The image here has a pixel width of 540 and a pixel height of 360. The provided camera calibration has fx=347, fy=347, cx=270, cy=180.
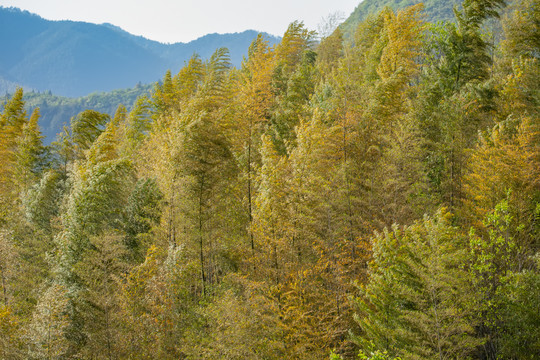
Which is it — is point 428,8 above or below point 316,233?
above

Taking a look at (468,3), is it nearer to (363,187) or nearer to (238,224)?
(363,187)

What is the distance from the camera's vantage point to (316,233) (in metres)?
15.9

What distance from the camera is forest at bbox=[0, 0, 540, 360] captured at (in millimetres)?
11727

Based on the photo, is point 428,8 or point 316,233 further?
point 428,8

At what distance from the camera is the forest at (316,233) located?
11.7m

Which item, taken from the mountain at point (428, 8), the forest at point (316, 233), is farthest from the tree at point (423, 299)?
the mountain at point (428, 8)

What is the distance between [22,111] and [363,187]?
3436 cm

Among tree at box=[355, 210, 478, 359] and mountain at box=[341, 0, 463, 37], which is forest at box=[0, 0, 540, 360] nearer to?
tree at box=[355, 210, 478, 359]

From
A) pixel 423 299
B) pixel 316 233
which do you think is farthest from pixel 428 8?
pixel 423 299

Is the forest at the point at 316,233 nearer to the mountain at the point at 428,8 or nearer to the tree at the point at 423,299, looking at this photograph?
the tree at the point at 423,299

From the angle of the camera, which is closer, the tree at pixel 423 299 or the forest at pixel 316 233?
the tree at pixel 423 299

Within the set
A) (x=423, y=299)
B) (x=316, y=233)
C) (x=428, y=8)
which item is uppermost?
(x=428, y=8)

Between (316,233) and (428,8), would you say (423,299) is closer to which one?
(316,233)

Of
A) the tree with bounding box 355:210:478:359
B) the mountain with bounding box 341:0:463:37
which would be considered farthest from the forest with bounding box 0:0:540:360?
the mountain with bounding box 341:0:463:37
